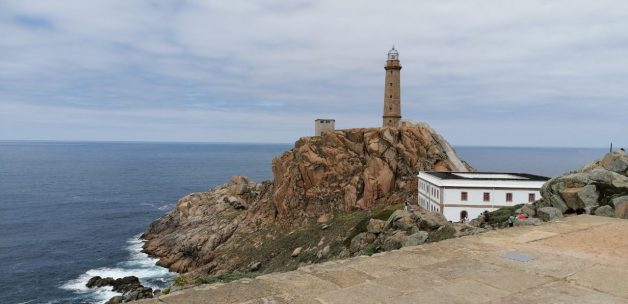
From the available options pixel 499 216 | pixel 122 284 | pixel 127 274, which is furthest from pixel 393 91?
Result: pixel 499 216

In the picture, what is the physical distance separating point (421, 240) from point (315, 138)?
56606 mm

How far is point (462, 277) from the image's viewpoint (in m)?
10.6

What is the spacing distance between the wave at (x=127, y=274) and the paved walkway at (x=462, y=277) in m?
50.5

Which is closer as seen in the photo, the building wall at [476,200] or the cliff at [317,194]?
the building wall at [476,200]

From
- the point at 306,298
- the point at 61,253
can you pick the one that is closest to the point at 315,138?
the point at 61,253

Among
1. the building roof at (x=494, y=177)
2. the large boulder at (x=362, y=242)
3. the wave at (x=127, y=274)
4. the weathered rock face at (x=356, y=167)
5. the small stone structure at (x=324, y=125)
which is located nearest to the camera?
the large boulder at (x=362, y=242)

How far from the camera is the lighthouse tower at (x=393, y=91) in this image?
307 feet

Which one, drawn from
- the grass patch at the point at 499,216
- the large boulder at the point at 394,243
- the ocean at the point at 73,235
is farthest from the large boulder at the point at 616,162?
the ocean at the point at 73,235

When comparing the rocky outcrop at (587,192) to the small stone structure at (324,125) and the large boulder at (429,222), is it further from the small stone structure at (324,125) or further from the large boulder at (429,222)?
the small stone structure at (324,125)

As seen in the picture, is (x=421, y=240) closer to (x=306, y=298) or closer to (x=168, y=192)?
(x=306, y=298)

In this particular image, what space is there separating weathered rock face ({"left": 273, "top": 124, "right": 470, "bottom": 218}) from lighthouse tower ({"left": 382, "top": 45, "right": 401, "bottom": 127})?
14.2 metres

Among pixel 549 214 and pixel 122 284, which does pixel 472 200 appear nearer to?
pixel 549 214

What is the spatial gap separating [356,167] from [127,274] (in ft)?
130

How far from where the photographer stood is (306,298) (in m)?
9.34
